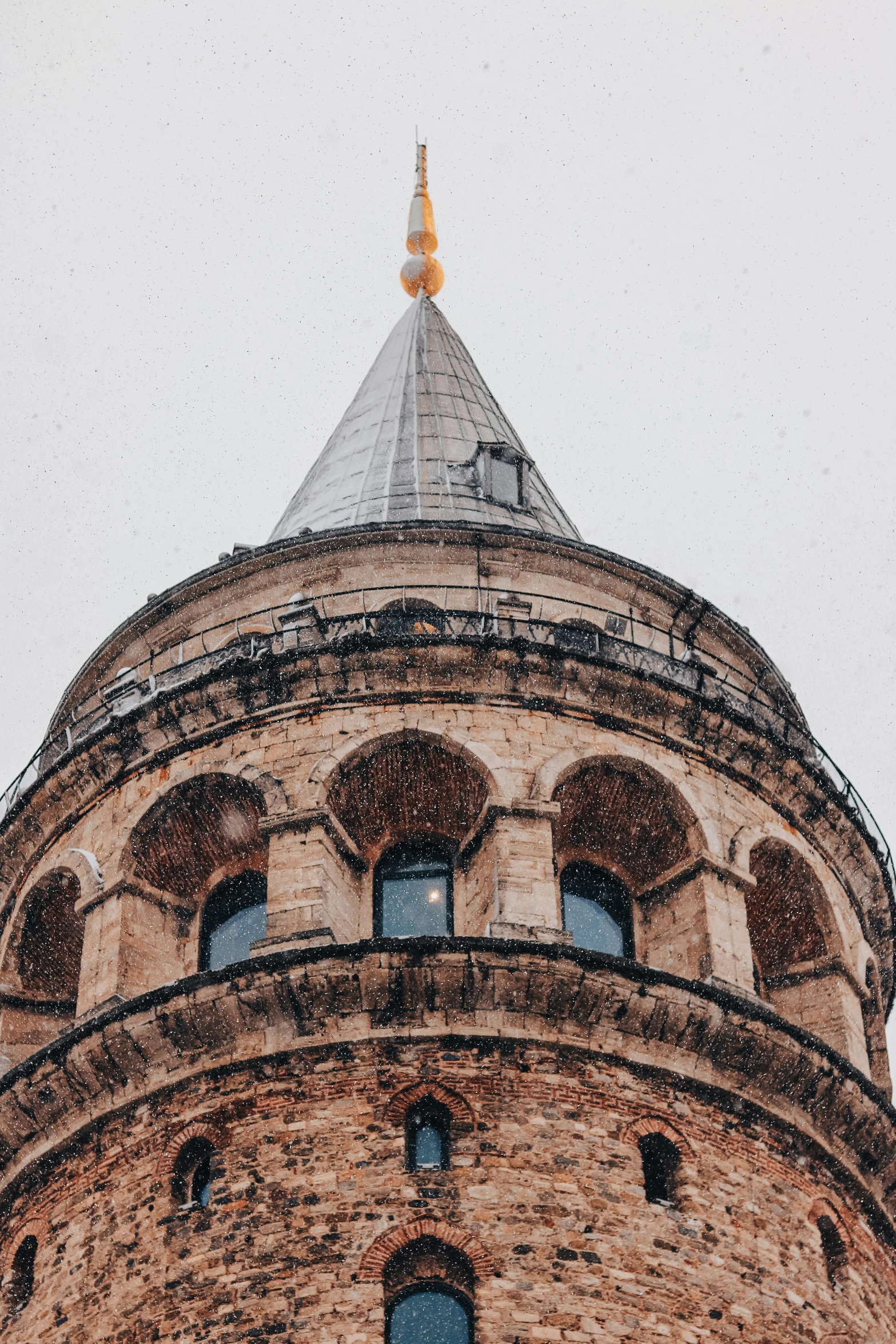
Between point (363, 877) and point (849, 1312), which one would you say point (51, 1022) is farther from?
point (849, 1312)

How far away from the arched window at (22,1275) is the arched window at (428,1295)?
397cm

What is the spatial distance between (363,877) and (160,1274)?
18.6 ft

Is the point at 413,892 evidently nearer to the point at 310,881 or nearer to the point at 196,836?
the point at 310,881

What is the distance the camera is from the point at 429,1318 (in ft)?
64.7

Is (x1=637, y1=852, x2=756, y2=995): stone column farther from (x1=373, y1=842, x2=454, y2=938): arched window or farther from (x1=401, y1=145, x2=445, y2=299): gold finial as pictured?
(x1=401, y1=145, x2=445, y2=299): gold finial

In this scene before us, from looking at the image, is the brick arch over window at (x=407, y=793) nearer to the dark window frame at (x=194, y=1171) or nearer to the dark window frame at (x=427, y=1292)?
the dark window frame at (x=194, y=1171)

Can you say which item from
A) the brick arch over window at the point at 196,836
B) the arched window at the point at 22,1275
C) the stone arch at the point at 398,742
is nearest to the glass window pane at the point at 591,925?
the stone arch at the point at 398,742

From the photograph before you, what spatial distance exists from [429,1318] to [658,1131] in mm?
3081

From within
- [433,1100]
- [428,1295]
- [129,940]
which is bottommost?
[428,1295]

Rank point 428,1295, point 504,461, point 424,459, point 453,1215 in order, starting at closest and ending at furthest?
point 428,1295 → point 453,1215 → point 504,461 → point 424,459

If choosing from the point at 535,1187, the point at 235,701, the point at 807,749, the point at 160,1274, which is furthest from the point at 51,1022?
the point at 807,749

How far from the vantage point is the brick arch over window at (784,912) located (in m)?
26.2

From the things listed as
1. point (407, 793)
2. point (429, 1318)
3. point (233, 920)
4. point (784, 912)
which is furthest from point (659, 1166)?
point (233, 920)

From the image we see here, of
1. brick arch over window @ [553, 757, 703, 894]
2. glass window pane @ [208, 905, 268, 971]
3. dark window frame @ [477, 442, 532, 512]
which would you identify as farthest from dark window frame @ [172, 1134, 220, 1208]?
dark window frame @ [477, 442, 532, 512]
